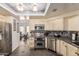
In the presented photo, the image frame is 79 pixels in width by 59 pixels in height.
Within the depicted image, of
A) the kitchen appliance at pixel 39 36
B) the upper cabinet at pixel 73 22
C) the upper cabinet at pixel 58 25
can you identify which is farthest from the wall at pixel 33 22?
the upper cabinet at pixel 73 22

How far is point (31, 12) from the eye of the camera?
175cm

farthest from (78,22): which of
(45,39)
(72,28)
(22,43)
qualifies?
(22,43)

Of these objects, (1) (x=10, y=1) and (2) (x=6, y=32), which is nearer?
(1) (x=10, y=1)

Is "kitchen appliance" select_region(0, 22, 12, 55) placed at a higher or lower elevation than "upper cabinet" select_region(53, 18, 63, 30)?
lower

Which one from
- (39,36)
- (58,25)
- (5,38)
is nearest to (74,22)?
(58,25)

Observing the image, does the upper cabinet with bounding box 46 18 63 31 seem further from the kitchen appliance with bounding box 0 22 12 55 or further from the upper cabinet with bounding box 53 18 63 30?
the kitchen appliance with bounding box 0 22 12 55

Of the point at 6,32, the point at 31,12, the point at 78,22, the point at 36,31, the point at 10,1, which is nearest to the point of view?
the point at 10,1

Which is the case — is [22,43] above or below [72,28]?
below

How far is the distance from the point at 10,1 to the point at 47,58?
0.74 meters

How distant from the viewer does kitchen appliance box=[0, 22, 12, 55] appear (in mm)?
1897

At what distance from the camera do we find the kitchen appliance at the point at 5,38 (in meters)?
1.90

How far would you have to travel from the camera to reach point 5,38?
2.02 meters

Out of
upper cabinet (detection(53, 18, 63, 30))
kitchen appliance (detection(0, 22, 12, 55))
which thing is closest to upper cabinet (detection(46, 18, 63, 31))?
upper cabinet (detection(53, 18, 63, 30))

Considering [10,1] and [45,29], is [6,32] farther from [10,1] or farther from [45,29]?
[10,1]
